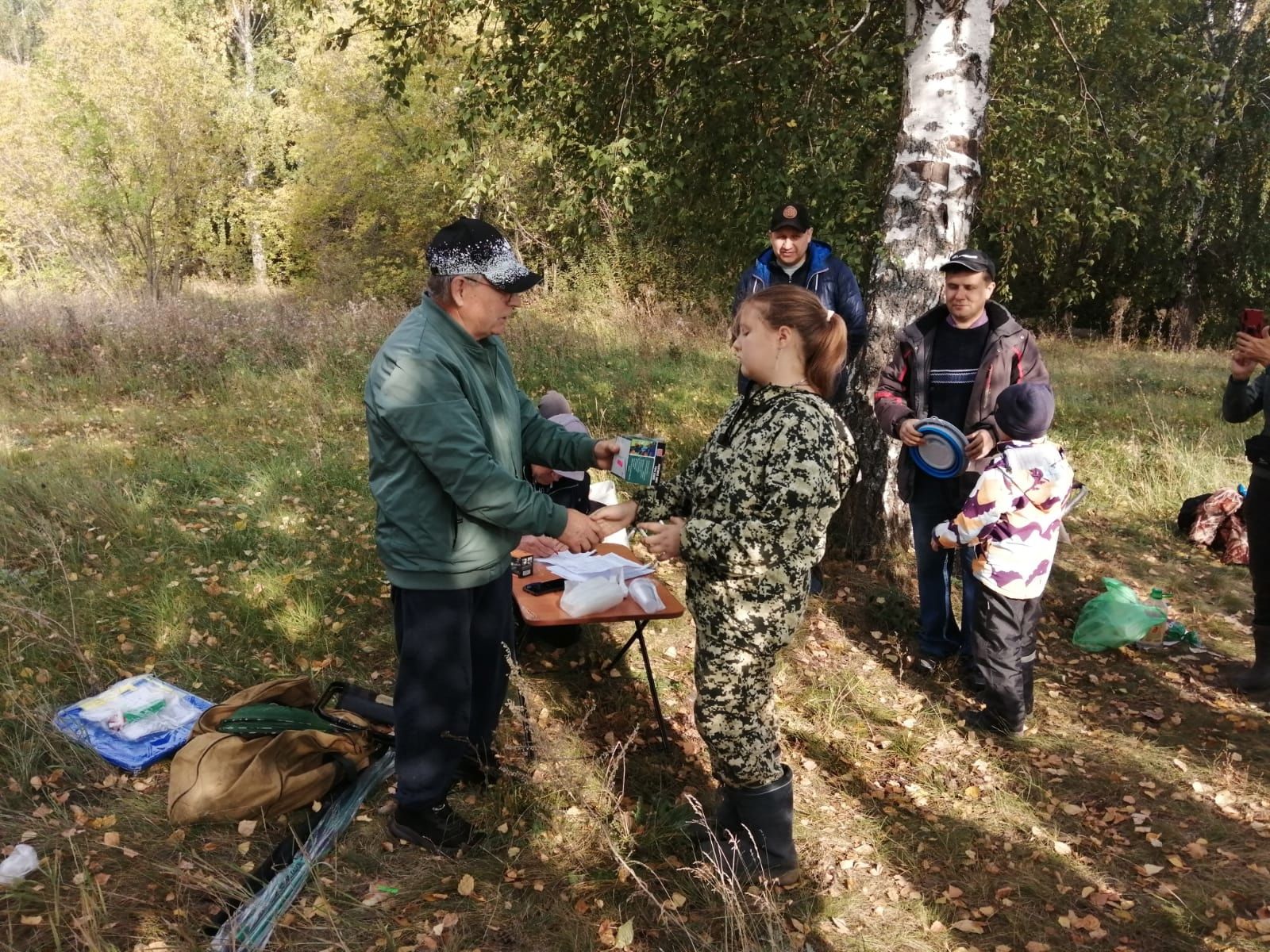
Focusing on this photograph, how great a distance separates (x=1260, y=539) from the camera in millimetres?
4203

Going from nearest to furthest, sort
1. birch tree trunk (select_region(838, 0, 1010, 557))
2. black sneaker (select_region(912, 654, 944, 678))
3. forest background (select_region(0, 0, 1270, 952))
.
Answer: forest background (select_region(0, 0, 1270, 952))
black sneaker (select_region(912, 654, 944, 678))
birch tree trunk (select_region(838, 0, 1010, 557))

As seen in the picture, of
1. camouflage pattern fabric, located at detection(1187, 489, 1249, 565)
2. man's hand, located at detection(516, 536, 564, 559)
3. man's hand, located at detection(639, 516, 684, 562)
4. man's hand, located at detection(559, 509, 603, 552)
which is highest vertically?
man's hand, located at detection(639, 516, 684, 562)

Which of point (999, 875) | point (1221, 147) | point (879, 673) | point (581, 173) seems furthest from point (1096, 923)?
point (1221, 147)

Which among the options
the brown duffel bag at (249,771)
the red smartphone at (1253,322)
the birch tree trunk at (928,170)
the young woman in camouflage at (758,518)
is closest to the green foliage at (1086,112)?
the birch tree trunk at (928,170)

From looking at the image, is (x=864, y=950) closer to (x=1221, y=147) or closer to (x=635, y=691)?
(x=635, y=691)

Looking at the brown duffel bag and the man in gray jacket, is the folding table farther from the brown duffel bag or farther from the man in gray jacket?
the man in gray jacket

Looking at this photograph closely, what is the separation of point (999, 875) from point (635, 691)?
5.79 ft

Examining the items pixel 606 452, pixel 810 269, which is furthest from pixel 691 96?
pixel 606 452

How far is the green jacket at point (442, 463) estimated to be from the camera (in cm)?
255

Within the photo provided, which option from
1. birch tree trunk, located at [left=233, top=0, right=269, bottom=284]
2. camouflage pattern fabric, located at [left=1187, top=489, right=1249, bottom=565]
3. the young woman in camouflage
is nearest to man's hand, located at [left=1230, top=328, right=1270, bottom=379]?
camouflage pattern fabric, located at [left=1187, top=489, right=1249, bottom=565]

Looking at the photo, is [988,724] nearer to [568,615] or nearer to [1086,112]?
[568,615]

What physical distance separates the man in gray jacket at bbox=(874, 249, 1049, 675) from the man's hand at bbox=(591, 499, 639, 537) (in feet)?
5.71

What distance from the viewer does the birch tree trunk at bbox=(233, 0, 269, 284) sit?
21.7 metres

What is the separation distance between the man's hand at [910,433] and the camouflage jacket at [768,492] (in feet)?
5.11
